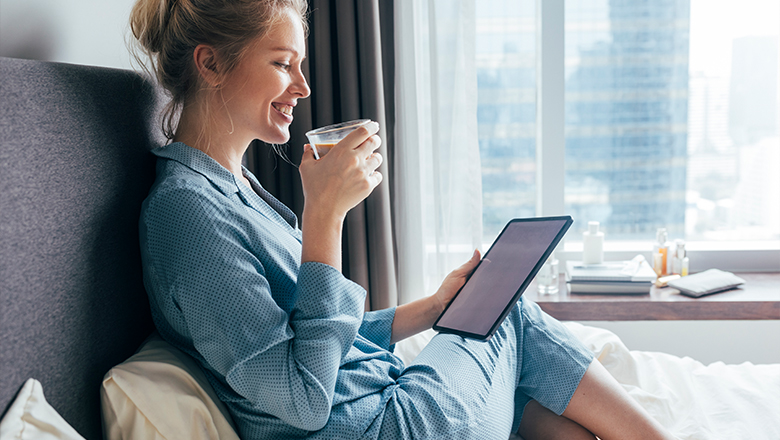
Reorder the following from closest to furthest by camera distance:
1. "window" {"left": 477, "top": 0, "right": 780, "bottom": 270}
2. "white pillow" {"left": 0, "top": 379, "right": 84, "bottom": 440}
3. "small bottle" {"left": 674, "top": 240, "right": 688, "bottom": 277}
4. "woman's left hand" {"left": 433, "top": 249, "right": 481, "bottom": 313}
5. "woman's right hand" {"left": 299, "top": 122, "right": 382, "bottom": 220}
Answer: "white pillow" {"left": 0, "top": 379, "right": 84, "bottom": 440}, "woman's right hand" {"left": 299, "top": 122, "right": 382, "bottom": 220}, "woman's left hand" {"left": 433, "top": 249, "right": 481, "bottom": 313}, "small bottle" {"left": 674, "top": 240, "right": 688, "bottom": 277}, "window" {"left": 477, "top": 0, "right": 780, "bottom": 270}

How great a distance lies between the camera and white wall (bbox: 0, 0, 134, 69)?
0.81 m

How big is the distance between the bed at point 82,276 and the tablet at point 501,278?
0.45 metres

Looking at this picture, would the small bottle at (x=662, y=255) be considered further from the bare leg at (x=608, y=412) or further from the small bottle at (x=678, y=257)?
the bare leg at (x=608, y=412)

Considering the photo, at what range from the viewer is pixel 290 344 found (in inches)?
31.2

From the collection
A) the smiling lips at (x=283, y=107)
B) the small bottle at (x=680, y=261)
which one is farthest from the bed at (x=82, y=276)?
the small bottle at (x=680, y=261)

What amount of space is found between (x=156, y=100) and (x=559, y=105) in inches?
60.2

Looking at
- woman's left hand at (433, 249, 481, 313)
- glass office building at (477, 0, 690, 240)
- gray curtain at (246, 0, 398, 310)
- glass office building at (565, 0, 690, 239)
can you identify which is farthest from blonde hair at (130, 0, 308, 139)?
glass office building at (565, 0, 690, 239)

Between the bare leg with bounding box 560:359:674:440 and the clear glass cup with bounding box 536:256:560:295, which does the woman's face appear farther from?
the clear glass cup with bounding box 536:256:560:295

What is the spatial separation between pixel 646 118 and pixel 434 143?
0.88 meters

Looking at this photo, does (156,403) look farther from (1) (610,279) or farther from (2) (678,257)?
(2) (678,257)

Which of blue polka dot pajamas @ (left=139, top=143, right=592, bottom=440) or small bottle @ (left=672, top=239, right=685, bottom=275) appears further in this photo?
small bottle @ (left=672, top=239, right=685, bottom=275)

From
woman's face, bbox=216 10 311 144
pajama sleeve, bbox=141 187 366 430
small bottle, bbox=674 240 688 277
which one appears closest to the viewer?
pajama sleeve, bbox=141 187 366 430

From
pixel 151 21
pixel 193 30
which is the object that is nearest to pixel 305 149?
pixel 193 30

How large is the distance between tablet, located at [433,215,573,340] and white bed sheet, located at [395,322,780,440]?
34cm
